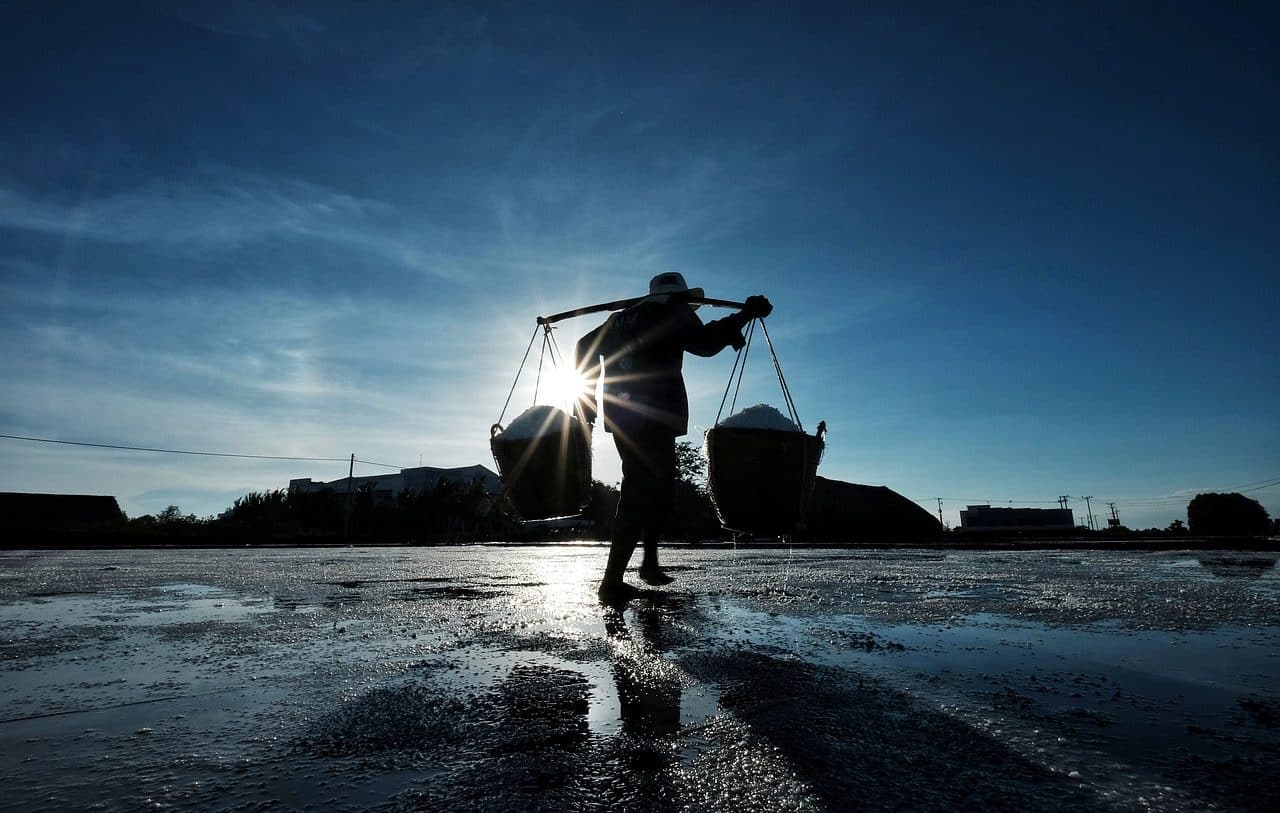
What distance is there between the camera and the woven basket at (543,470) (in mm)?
3984

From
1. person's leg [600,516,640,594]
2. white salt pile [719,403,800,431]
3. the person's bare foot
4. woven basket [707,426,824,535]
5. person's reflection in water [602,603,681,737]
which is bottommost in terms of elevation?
person's reflection in water [602,603,681,737]

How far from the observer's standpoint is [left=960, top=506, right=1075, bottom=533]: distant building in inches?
2611

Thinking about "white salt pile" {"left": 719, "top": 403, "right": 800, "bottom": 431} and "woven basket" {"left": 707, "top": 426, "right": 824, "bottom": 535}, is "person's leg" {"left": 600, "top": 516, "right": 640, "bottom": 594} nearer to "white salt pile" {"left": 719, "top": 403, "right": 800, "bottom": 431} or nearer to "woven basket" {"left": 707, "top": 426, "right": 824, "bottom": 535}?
"woven basket" {"left": 707, "top": 426, "right": 824, "bottom": 535}

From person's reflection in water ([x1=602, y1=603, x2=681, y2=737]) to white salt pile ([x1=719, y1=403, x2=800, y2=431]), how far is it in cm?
109

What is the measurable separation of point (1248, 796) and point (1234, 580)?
16.3 ft

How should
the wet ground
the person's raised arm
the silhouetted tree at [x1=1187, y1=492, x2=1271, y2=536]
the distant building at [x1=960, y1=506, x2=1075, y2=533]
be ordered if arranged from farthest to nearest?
1. the distant building at [x1=960, y1=506, x2=1075, y2=533]
2. the silhouetted tree at [x1=1187, y1=492, x2=1271, y2=536]
3. the person's raised arm
4. the wet ground

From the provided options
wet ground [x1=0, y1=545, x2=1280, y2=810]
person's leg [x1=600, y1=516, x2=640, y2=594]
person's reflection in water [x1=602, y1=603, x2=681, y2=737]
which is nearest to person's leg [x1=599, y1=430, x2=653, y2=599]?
person's leg [x1=600, y1=516, x2=640, y2=594]

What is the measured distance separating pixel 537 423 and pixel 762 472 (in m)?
1.53

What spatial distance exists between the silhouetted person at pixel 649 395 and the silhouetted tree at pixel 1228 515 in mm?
37921

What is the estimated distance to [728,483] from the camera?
10.7 feet

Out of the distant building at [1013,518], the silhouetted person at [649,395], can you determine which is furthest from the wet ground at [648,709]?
the distant building at [1013,518]

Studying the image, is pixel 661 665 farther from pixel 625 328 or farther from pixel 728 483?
pixel 625 328

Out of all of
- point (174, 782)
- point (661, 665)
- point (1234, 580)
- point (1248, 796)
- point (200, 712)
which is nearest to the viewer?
point (1248, 796)

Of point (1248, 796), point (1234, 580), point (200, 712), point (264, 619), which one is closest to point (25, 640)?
point (264, 619)
